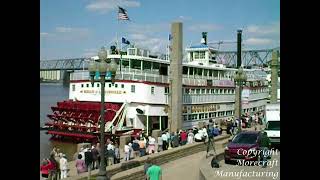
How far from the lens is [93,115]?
97.5 ft

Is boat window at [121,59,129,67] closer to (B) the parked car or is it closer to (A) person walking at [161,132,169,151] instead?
(A) person walking at [161,132,169,151]

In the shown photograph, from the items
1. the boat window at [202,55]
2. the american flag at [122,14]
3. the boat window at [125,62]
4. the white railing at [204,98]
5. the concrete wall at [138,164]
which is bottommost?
the concrete wall at [138,164]

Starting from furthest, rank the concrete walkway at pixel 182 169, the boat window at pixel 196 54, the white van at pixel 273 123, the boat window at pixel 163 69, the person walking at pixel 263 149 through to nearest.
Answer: the boat window at pixel 196 54
the boat window at pixel 163 69
the white van at pixel 273 123
the concrete walkway at pixel 182 169
the person walking at pixel 263 149

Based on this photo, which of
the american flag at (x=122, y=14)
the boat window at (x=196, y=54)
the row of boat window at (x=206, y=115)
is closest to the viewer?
the american flag at (x=122, y=14)

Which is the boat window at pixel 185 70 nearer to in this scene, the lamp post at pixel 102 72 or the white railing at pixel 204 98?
the white railing at pixel 204 98

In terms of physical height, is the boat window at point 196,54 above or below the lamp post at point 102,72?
above

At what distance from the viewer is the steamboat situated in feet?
94.4

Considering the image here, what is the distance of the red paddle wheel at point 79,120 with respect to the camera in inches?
1140

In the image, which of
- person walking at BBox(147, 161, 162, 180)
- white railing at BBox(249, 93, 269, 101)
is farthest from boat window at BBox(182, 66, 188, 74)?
person walking at BBox(147, 161, 162, 180)

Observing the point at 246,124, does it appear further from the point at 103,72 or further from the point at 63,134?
the point at 103,72
